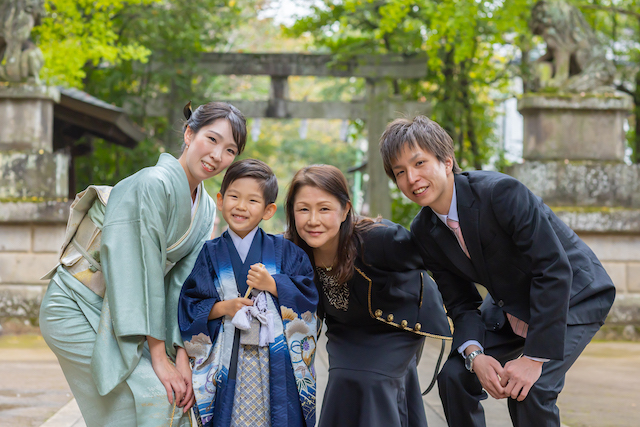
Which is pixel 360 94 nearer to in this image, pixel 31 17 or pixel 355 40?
pixel 355 40

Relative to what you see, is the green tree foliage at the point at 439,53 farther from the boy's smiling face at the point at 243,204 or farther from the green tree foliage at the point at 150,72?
the boy's smiling face at the point at 243,204

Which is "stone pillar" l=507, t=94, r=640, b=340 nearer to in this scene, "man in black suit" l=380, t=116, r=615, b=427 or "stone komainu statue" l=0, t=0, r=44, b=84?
"man in black suit" l=380, t=116, r=615, b=427

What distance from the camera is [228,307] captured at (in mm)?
2590

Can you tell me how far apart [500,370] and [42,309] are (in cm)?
199

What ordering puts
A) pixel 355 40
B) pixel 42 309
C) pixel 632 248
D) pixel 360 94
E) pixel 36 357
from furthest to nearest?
1. pixel 360 94
2. pixel 355 40
3. pixel 632 248
4. pixel 36 357
5. pixel 42 309

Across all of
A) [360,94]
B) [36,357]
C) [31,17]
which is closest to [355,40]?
[360,94]

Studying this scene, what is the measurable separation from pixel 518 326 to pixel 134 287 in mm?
1713

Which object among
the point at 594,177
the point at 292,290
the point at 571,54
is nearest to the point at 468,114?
the point at 571,54

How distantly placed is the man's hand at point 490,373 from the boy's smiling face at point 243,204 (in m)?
1.14

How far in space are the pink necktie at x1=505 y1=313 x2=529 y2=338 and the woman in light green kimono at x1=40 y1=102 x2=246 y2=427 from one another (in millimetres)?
1475

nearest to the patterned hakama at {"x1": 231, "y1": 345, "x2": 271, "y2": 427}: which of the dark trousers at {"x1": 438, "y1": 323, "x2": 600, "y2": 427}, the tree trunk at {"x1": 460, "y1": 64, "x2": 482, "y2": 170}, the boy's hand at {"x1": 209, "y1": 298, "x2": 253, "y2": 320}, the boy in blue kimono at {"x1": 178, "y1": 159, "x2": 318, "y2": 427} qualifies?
the boy in blue kimono at {"x1": 178, "y1": 159, "x2": 318, "y2": 427}

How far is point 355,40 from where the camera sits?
36.7 feet

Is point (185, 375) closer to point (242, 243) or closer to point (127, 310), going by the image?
point (127, 310)

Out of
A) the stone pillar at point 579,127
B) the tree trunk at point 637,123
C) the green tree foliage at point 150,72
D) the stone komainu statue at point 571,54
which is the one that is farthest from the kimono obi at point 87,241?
the tree trunk at point 637,123
